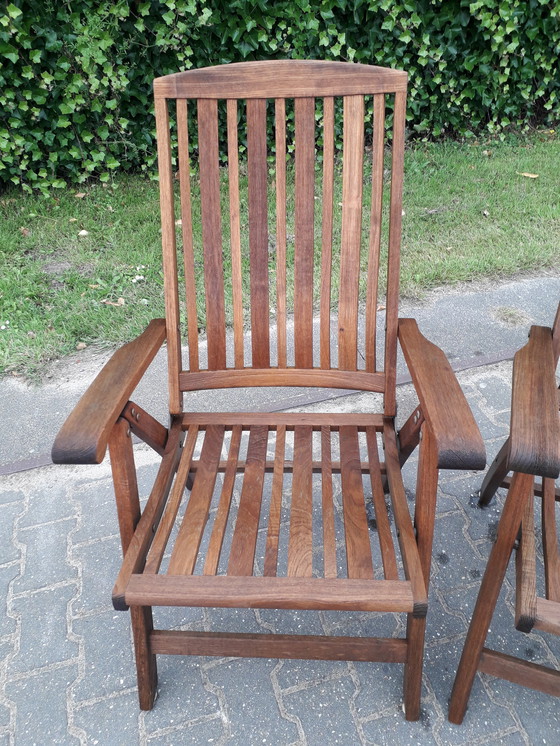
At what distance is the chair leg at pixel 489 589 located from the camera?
1.36 m

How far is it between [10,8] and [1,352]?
2173 millimetres

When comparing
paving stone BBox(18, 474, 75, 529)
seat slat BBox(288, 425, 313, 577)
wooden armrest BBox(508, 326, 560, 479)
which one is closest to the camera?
wooden armrest BBox(508, 326, 560, 479)

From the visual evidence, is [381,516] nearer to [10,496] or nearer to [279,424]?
[279,424]

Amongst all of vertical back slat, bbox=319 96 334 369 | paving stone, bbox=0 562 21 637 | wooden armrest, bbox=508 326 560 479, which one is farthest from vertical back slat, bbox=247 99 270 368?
paving stone, bbox=0 562 21 637

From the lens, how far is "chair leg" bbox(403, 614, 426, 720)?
145cm

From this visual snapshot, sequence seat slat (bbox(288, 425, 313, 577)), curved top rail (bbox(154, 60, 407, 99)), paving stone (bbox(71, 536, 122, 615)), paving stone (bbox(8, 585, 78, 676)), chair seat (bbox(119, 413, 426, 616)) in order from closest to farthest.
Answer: chair seat (bbox(119, 413, 426, 616)) < seat slat (bbox(288, 425, 313, 577)) < curved top rail (bbox(154, 60, 407, 99)) < paving stone (bbox(8, 585, 78, 676)) < paving stone (bbox(71, 536, 122, 615))

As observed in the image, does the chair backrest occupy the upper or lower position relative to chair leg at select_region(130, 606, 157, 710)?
upper

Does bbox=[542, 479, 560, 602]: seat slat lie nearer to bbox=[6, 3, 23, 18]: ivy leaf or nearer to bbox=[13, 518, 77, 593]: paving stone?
bbox=[13, 518, 77, 593]: paving stone

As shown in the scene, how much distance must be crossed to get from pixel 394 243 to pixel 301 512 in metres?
0.80

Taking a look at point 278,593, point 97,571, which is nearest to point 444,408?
point 278,593

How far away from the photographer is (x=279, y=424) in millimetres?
1908

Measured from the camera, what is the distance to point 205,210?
182cm

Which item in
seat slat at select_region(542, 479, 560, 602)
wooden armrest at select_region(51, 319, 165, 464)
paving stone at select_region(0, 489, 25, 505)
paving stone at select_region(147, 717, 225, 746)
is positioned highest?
wooden armrest at select_region(51, 319, 165, 464)

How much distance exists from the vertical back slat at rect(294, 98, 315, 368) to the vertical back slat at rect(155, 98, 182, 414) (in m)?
0.37
